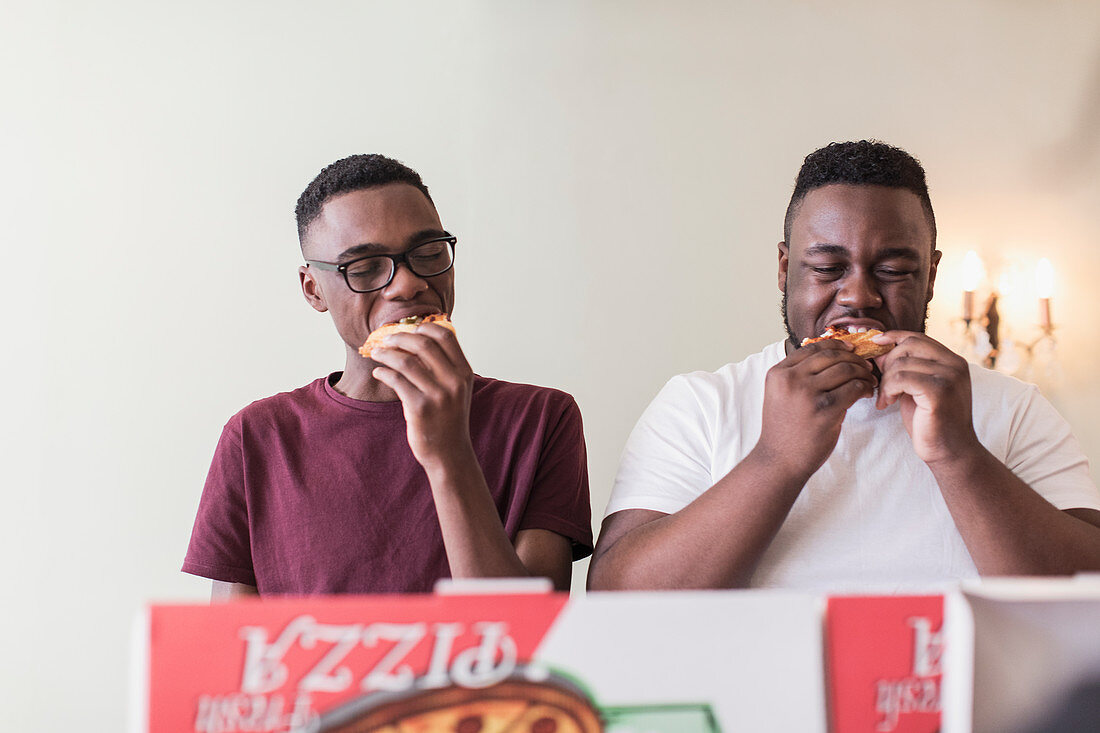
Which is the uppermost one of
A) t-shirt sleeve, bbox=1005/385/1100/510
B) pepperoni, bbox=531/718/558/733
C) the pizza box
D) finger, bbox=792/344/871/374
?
finger, bbox=792/344/871/374

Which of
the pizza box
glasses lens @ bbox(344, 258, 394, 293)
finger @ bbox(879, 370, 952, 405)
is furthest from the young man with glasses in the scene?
the pizza box

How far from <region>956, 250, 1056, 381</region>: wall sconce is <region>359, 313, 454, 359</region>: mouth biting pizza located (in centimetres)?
226

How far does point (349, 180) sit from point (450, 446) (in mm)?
669

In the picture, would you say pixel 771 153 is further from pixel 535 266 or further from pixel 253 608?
pixel 253 608

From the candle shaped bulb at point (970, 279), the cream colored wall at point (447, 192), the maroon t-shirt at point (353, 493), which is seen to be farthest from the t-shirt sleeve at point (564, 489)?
the candle shaped bulb at point (970, 279)

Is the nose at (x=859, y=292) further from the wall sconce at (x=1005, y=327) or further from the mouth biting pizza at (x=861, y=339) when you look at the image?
the wall sconce at (x=1005, y=327)

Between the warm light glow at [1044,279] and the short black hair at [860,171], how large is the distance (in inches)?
68.7

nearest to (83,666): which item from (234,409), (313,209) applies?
(234,409)

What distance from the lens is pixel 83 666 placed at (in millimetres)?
→ 2734

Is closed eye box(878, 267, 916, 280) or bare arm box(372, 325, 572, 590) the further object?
closed eye box(878, 267, 916, 280)

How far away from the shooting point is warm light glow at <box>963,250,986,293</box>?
327 cm

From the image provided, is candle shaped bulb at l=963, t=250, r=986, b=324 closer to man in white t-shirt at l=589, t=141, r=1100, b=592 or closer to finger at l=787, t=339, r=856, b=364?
man in white t-shirt at l=589, t=141, r=1100, b=592

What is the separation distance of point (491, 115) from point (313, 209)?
1.33 m

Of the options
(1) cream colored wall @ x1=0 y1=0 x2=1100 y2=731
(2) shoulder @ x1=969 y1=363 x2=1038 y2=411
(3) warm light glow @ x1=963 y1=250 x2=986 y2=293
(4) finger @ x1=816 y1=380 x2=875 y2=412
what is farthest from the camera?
(3) warm light glow @ x1=963 y1=250 x2=986 y2=293
